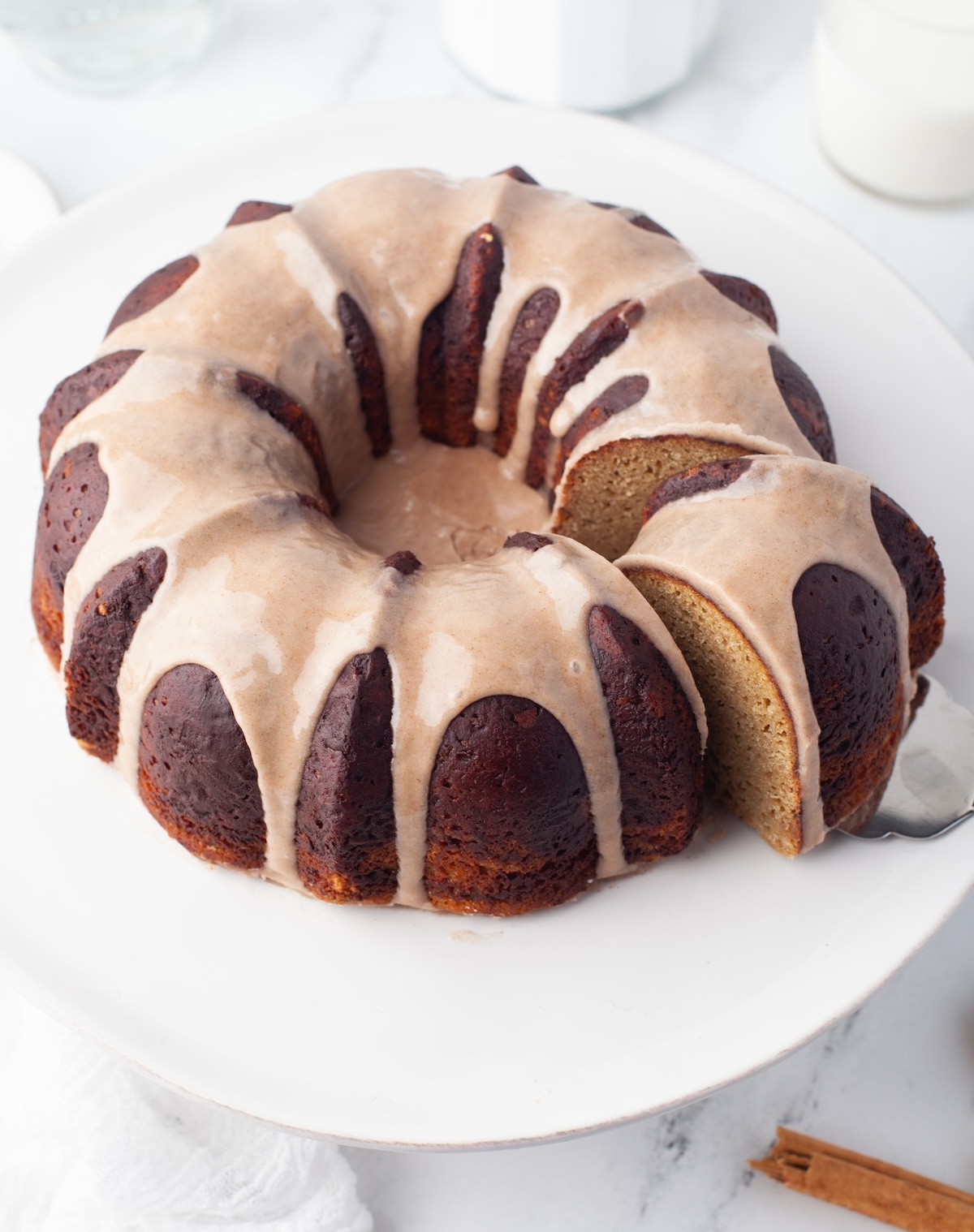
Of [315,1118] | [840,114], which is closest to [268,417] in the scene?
[315,1118]

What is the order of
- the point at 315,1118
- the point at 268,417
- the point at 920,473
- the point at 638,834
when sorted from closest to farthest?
the point at 315,1118 < the point at 638,834 < the point at 268,417 < the point at 920,473

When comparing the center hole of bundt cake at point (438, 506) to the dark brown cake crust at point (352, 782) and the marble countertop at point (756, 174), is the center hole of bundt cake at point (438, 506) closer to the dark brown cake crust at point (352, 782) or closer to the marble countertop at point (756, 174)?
the dark brown cake crust at point (352, 782)

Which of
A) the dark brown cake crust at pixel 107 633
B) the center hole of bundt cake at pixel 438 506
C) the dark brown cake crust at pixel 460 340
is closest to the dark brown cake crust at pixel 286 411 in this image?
the center hole of bundt cake at pixel 438 506

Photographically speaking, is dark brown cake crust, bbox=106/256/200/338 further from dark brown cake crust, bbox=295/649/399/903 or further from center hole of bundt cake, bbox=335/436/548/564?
dark brown cake crust, bbox=295/649/399/903

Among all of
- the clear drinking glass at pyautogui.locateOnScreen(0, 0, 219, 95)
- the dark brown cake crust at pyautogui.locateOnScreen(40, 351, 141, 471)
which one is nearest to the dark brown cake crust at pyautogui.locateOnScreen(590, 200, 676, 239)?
the dark brown cake crust at pyautogui.locateOnScreen(40, 351, 141, 471)

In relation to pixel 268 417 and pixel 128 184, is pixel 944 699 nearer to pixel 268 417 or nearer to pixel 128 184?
pixel 268 417

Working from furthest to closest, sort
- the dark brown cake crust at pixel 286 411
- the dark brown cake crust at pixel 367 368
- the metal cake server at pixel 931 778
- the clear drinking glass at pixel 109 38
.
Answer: the clear drinking glass at pixel 109 38 → the dark brown cake crust at pixel 367 368 → the dark brown cake crust at pixel 286 411 → the metal cake server at pixel 931 778

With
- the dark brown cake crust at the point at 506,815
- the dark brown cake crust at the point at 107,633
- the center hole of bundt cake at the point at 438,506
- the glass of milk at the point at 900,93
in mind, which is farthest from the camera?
the glass of milk at the point at 900,93
